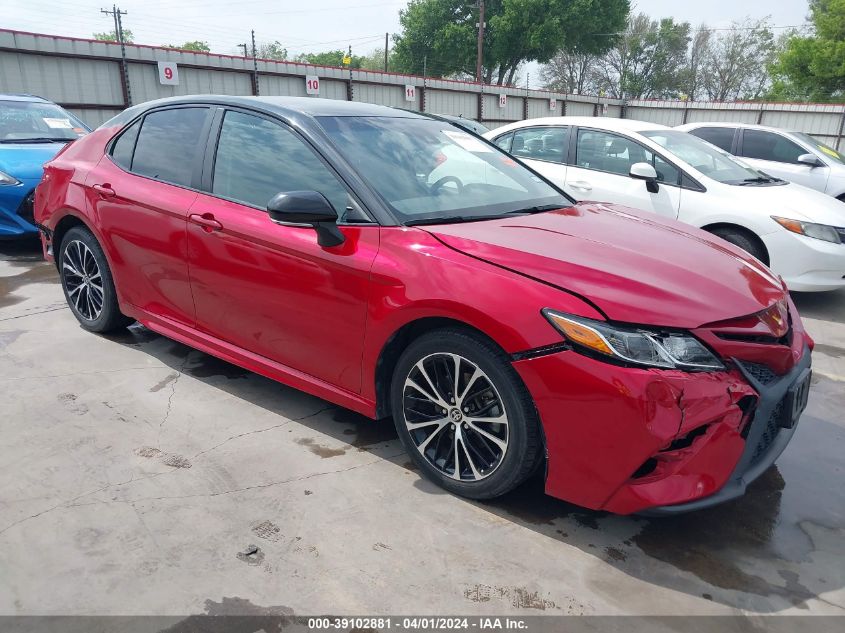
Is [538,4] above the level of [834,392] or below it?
above

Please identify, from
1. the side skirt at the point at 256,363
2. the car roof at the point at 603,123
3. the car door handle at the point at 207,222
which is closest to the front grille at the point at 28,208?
the side skirt at the point at 256,363

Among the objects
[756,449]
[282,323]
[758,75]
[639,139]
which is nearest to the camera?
[756,449]

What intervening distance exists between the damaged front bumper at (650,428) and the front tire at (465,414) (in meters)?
0.11

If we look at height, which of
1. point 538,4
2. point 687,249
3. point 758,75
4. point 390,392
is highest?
point 538,4

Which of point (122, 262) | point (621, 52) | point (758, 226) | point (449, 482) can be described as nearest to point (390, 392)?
point (449, 482)

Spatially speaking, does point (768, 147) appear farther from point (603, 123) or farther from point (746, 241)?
point (746, 241)

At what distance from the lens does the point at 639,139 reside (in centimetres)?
639

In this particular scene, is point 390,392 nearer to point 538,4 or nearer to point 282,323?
point 282,323

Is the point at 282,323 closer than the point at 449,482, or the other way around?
the point at 449,482

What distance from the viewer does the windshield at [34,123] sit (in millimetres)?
7398

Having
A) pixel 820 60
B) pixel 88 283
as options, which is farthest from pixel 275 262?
pixel 820 60

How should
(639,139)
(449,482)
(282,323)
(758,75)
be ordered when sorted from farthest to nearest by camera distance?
1. (758,75)
2. (639,139)
3. (282,323)
4. (449,482)

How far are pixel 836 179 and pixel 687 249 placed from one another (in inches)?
311

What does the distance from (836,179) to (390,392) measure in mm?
8858
